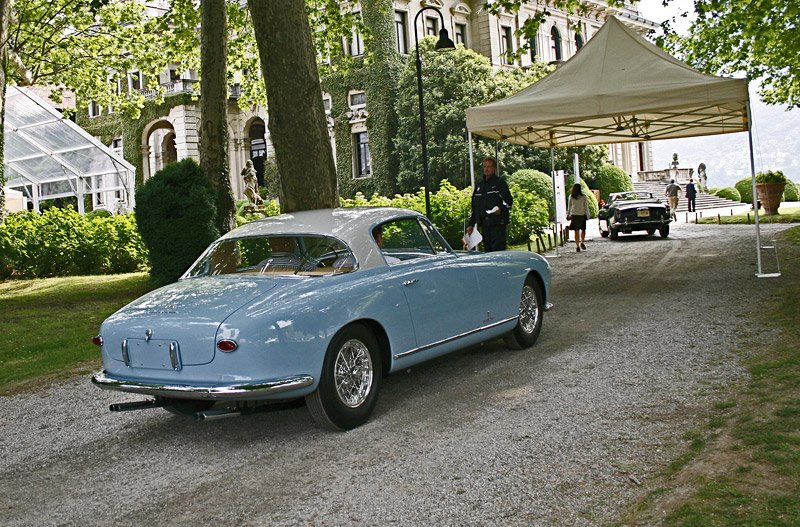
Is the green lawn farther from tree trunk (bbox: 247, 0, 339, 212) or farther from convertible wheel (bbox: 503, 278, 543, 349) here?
convertible wheel (bbox: 503, 278, 543, 349)

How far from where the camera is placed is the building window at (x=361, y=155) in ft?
156

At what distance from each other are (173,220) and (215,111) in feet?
8.73

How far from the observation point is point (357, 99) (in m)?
47.2

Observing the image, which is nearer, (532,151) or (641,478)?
(641,478)

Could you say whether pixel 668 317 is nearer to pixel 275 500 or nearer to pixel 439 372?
pixel 439 372

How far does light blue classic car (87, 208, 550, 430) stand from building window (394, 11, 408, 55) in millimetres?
40284

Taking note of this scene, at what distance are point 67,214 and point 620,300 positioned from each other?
1622 centimetres

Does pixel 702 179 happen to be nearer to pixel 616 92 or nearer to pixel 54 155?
pixel 54 155

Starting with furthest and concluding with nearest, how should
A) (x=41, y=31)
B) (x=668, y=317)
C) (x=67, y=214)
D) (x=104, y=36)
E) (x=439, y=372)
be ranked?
(x=104, y=36) < (x=41, y=31) < (x=67, y=214) < (x=668, y=317) < (x=439, y=372)

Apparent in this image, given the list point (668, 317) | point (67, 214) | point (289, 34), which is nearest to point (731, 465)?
point (668, 317)

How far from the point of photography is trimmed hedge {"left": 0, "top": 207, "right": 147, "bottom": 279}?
21.7 meters

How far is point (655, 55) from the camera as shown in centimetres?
1363

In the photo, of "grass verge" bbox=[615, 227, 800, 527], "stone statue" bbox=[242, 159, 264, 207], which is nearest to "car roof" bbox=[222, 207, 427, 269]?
"grass verge" bbox=[615, 227, 800, 527]

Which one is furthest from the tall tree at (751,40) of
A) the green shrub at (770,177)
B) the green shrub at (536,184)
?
the green shrub at (536,184)
